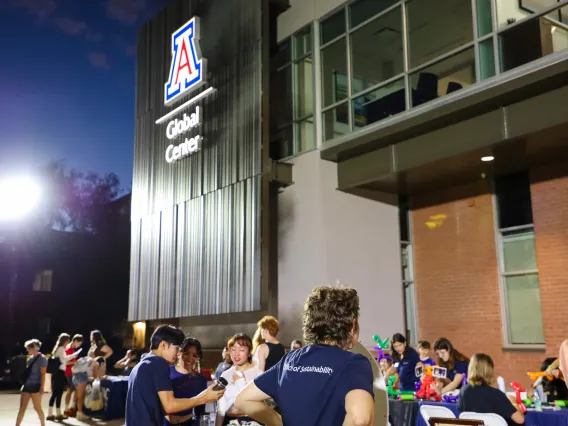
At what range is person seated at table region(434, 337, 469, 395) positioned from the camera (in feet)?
26.2

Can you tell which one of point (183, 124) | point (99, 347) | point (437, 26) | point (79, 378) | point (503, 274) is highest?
point (437, 26)

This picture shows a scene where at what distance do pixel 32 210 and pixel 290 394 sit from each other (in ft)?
140

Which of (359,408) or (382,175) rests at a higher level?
(382,175)

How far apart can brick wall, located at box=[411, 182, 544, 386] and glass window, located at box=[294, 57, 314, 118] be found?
3.22 metres

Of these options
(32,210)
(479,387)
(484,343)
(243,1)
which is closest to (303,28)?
(243,1)

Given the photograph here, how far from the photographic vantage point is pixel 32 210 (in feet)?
136

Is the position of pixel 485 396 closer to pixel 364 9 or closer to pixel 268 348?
pixel 268 348

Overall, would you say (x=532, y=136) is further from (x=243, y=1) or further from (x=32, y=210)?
(x=32, y=210)

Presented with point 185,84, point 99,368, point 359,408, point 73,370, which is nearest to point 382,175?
point 185,84

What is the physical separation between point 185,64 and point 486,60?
9046 millimetres

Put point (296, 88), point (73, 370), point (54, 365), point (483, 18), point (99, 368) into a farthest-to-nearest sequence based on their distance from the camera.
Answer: point (296, 88) < point (99, 368) < point (54, 365) < point (73, 370) < point (483, 18)

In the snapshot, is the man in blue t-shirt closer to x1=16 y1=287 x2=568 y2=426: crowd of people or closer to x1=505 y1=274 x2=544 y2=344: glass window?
x1=16 y1=287 x2=568 y2=426: crowd of people

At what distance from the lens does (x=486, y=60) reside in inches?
368

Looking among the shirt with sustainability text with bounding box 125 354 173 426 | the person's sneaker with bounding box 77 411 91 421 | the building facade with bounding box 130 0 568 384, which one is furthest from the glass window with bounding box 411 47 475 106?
the person's sneaker with bounding box 77 411 91 421
